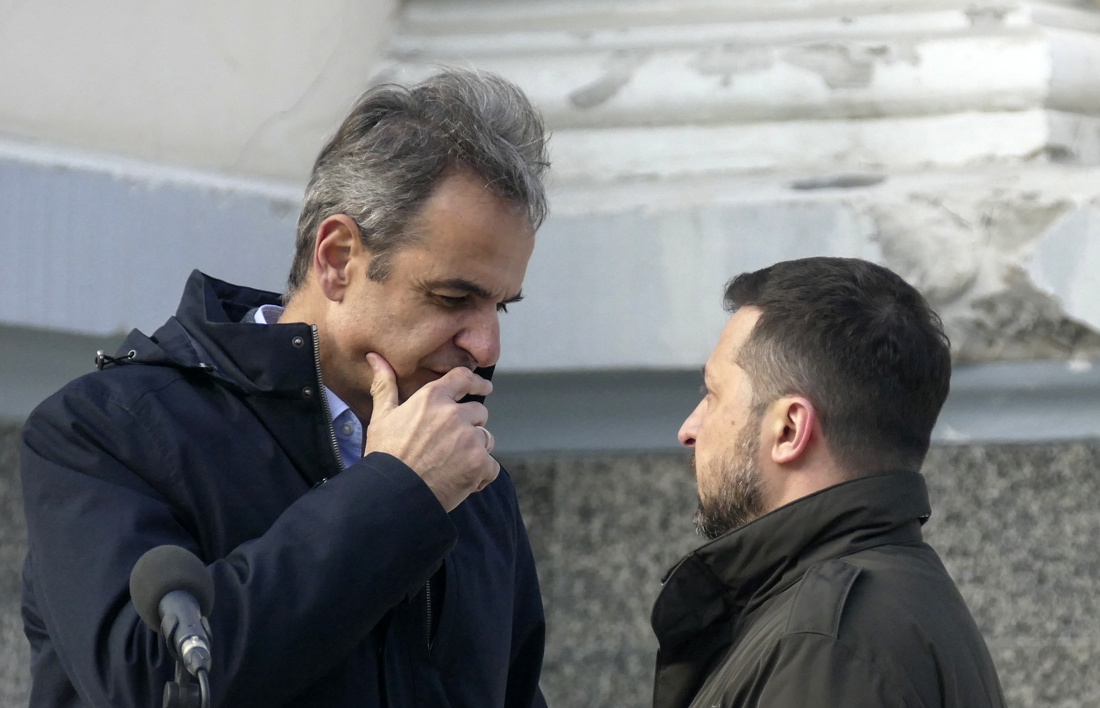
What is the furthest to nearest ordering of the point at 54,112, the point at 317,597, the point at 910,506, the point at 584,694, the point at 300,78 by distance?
the point at 300,78, the point at 584,694, the point at 54,112, the point at 910,506, the point at 317,597

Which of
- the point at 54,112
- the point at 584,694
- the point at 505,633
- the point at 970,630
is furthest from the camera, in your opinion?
the point at 584,694

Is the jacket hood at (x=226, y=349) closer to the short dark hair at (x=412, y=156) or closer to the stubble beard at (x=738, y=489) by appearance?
the short dark hair at (x=412, y=156)

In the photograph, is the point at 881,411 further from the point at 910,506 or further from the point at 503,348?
A: the point at 503,348

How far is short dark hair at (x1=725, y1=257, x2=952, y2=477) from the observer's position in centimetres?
221

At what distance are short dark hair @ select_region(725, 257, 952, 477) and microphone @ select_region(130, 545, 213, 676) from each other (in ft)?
3.34

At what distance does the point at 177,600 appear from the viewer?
5.12ft

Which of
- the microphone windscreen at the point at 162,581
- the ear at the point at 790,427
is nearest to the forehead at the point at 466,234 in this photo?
the ear at the point at 790,427

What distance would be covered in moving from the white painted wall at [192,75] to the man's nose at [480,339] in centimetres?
144

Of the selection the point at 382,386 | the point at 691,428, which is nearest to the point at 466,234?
the point at 382,386

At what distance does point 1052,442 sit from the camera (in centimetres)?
334

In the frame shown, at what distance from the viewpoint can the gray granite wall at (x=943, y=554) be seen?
3291 millimetres

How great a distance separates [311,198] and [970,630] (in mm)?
1237

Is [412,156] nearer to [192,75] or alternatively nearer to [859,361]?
[859,361]

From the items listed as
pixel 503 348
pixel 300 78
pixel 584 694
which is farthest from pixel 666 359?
pixel 300 78
